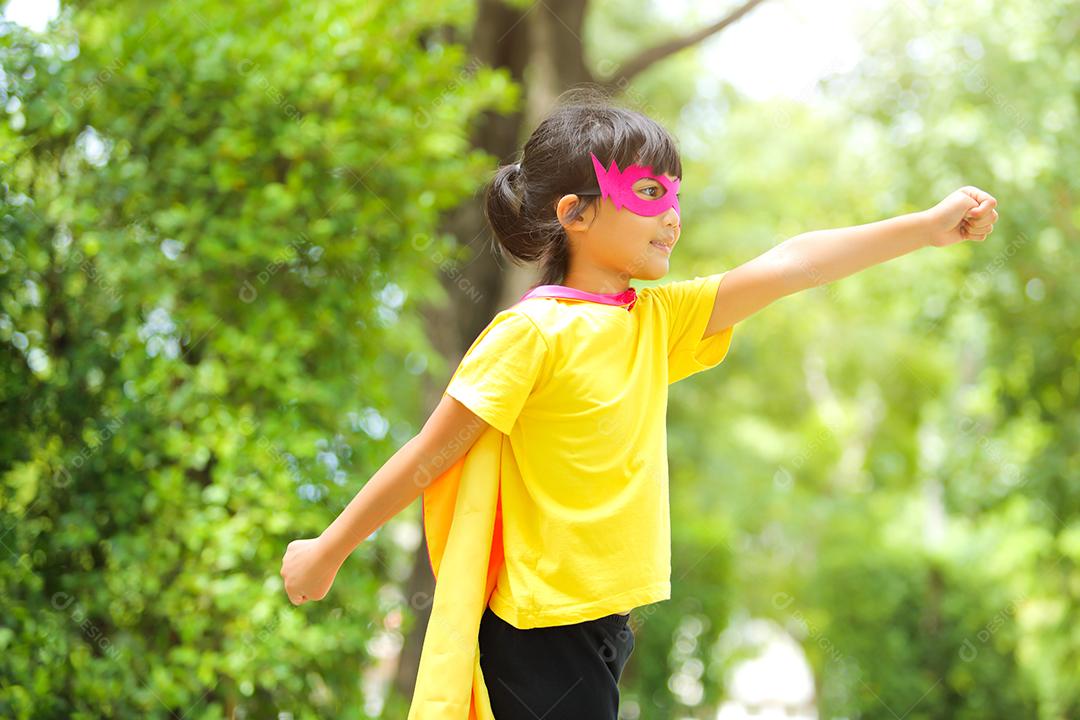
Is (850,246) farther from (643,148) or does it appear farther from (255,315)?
(255,315)

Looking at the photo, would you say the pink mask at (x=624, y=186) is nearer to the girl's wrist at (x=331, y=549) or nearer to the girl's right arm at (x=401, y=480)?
the girl's right arm at (x=401, y=480)

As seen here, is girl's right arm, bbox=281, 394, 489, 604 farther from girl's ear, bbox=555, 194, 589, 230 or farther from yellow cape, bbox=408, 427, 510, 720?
girl's ear, bbox=555, 194, 589, 230

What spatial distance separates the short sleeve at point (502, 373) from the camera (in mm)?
1625

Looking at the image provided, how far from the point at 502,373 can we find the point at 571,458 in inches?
6.8

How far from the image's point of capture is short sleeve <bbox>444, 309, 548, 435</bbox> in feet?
5.33

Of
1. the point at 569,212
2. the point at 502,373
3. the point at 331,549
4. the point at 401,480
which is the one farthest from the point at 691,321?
the point at 331,549

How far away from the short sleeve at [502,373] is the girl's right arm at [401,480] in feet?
0.13

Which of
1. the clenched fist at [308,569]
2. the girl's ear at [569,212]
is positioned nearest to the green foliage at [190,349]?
the clenched fist at [308,569]

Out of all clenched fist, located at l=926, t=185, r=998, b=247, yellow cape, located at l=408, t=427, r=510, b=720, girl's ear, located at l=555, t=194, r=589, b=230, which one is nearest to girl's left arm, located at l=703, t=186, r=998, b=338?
clenched fist, located at l=926, t=185, r=998, b=247

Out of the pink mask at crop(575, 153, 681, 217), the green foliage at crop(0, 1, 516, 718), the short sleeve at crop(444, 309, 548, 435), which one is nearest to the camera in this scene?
the short sleeve at crop(444, 309, 548, 435)

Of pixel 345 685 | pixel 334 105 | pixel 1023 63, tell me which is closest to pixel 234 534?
pixel 345 685

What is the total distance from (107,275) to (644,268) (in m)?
2.03

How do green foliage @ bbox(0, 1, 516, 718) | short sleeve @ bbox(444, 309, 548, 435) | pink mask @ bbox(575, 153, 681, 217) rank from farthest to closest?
1. green foliage @ bbox(0, 1, 516, 718)
2. pink mask @ bbox(575, 153, 681, 217)
3. short sleeve @ bbox(444, 309, 548, 435)

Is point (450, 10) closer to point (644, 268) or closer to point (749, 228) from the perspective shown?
point (644, 268)
